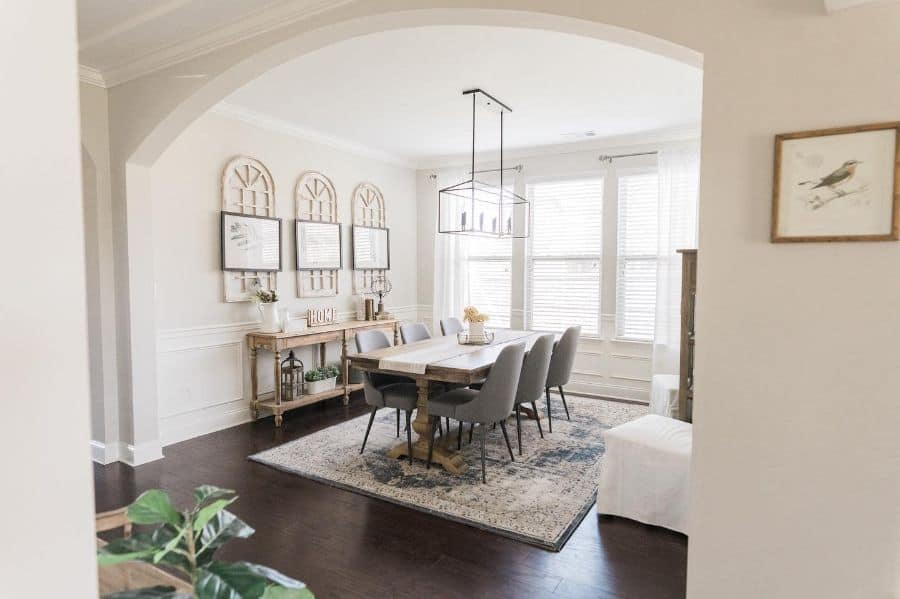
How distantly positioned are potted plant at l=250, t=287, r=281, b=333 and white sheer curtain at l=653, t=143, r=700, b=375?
374 cm

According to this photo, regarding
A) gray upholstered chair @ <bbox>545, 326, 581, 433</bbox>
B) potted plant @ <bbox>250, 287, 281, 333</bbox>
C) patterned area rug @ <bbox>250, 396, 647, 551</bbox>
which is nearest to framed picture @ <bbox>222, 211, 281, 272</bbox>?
potted plant @ <bbox>250, 287, 281, 333</bbox>

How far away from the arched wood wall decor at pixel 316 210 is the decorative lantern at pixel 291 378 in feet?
2.24

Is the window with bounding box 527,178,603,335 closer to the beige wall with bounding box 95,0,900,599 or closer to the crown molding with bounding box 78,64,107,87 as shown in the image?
the beige wall with bounding box 95,0,900,599

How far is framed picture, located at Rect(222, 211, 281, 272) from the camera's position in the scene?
453 cm

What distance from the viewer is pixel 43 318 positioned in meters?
0.43

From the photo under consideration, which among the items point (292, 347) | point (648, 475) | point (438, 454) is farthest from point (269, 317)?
point (648, 475)

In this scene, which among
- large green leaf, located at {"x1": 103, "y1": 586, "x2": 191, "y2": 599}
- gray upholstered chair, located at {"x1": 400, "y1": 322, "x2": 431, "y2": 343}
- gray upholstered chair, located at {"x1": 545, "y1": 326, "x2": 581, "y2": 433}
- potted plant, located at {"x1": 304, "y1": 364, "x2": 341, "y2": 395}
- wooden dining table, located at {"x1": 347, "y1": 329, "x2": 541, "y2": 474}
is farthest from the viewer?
potted plant, located at {"x1": 304, "y1": 364, "x2": 341, "y2": 395}

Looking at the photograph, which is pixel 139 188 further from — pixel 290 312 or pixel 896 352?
pixel 896 352

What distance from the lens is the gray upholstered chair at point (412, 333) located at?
4838mm

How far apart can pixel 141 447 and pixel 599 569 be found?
3.24 m

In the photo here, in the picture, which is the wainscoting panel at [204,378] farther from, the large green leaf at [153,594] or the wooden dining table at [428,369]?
the large green leaf at [153,594]

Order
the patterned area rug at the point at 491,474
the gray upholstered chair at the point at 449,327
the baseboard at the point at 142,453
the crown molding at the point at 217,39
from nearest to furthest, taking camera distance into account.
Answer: the crown molding at the point at 217,39
the patterned area rug at the point at 491,474
the baseboard at the point at 142,453
the gray upholstered chair at the point at 449,327

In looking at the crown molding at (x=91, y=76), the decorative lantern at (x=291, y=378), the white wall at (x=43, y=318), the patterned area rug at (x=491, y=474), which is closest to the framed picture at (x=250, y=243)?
the decorative lantern at (x=291, y=378)

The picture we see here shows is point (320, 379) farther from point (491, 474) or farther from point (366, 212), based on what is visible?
point (491, 474)
